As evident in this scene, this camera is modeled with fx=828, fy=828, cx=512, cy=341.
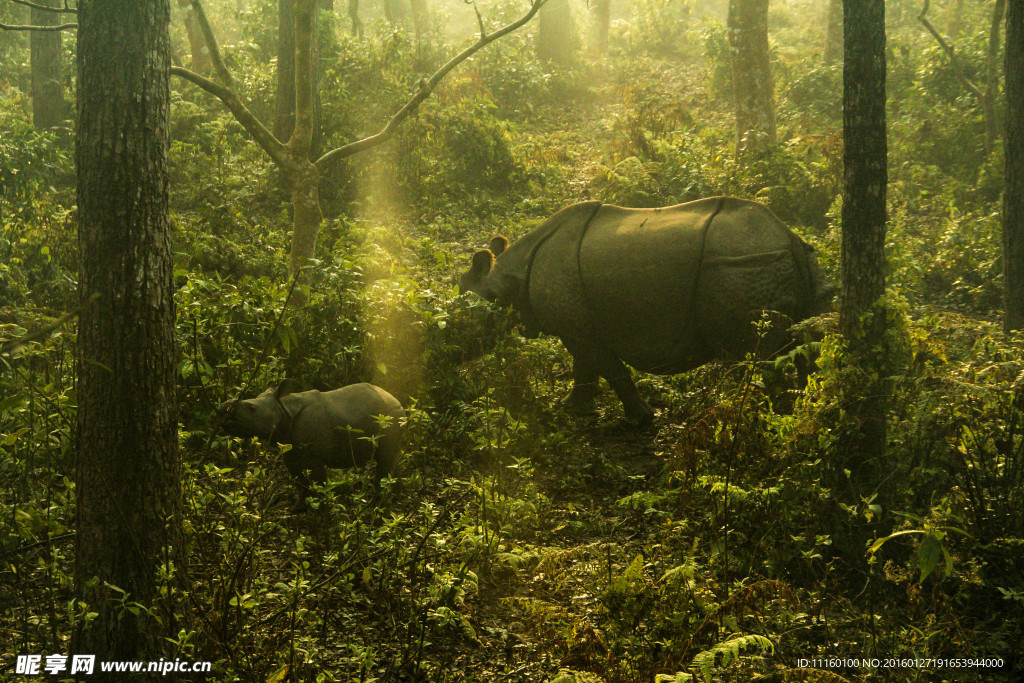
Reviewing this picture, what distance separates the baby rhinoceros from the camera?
6.12 metres

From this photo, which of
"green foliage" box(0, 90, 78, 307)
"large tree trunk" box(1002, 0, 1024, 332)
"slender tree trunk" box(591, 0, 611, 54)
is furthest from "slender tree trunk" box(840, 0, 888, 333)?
"slender tree trunk" box(591, 0, 611, 54)

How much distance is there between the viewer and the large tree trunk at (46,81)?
14.3 m

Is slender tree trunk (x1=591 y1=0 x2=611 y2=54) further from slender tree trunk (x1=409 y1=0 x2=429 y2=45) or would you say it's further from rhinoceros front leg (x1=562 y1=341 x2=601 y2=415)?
rhinoceros front leg (x1=562 y1=341 x2=601 y2=415)

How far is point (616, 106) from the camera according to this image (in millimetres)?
20328

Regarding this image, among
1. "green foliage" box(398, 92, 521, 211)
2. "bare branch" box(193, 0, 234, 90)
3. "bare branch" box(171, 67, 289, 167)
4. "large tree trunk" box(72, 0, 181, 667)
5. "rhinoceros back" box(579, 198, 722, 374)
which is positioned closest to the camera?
"large tree trunk" box(72, 0, 181, 667)

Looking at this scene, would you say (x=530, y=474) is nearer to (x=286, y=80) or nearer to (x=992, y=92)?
(x=286, y=80)

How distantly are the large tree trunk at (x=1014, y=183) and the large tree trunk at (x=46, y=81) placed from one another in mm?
14396

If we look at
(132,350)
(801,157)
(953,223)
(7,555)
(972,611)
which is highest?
(801,157)

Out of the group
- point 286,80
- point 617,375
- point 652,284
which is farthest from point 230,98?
point 617,375

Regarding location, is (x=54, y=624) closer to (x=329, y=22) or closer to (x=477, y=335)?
(x=477, y=335)

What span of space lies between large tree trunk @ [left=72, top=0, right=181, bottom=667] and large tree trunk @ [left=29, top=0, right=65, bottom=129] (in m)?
11.6

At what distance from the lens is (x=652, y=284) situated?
320 inches

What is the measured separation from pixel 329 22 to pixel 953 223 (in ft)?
38.6

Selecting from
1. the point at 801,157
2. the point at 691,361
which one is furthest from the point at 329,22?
the point at 691,361
